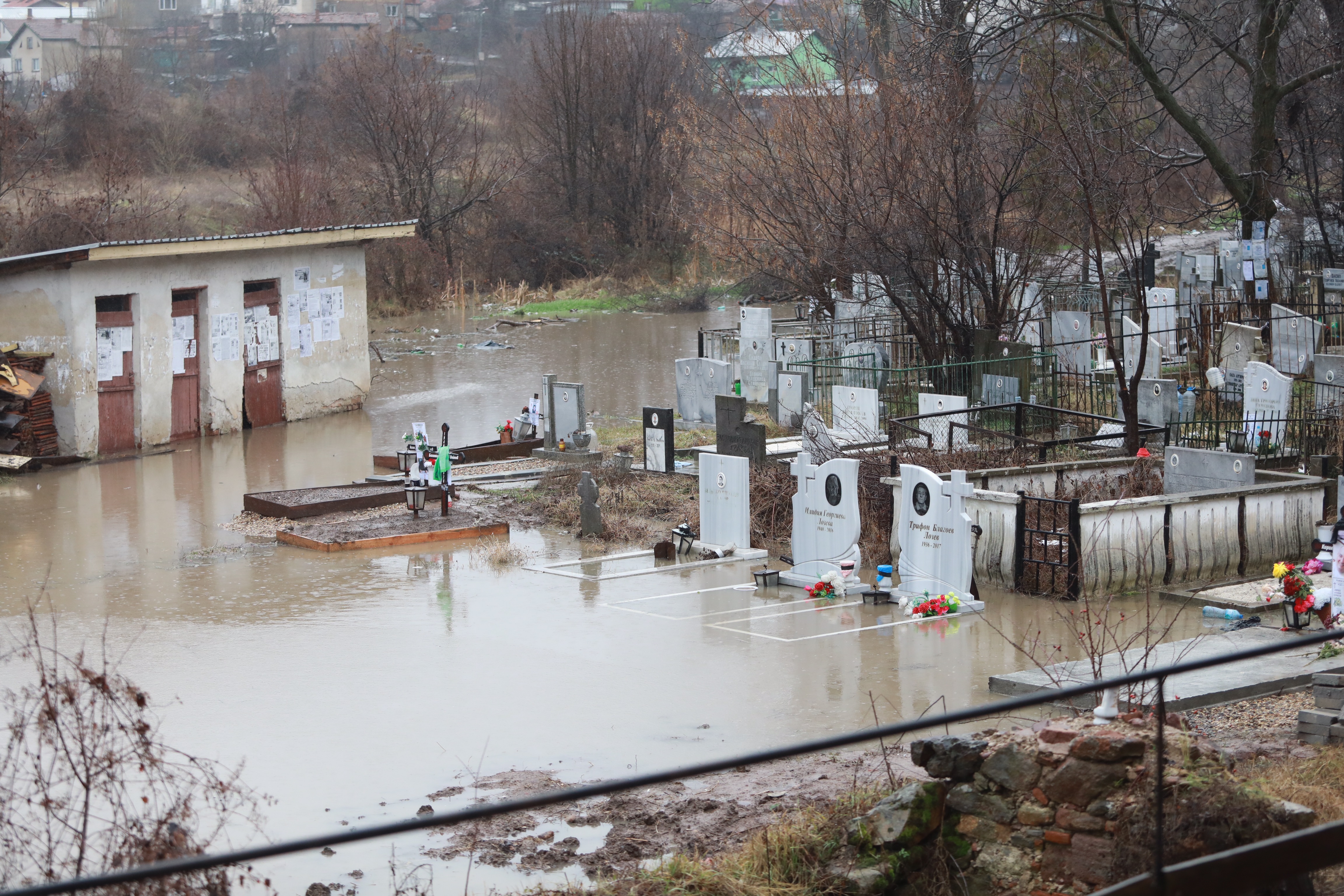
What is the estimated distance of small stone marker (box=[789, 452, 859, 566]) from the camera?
1470cm

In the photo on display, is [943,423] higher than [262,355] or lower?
lower

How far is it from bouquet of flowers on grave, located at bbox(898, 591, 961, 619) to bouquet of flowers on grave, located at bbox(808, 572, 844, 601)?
96 centimetres

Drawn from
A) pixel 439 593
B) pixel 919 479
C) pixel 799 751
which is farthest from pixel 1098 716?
pixel 439 593

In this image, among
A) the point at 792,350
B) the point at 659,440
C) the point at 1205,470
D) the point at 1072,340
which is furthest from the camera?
the point at 792,350

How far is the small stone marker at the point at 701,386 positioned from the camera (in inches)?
1005

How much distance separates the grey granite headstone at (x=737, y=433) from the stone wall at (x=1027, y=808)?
11.2 metres

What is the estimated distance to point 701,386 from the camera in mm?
25922

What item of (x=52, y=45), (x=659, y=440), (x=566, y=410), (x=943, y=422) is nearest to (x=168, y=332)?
(x=566, y=410)

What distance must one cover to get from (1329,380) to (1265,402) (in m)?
1.56

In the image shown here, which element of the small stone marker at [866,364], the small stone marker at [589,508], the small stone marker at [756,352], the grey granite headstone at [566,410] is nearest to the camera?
the small stone marker at [589,508]

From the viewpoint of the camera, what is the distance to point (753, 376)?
28.8 m

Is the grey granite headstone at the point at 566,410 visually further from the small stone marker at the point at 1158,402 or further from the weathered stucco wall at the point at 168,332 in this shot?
the small stone marker at the point at 1158,402

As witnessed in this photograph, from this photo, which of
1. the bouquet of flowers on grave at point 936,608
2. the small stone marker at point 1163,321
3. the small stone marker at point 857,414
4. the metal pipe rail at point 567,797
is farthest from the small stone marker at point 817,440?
the metal pipe rail at point 567,797

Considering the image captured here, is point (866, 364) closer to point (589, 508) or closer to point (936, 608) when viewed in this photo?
point (589, 508)
